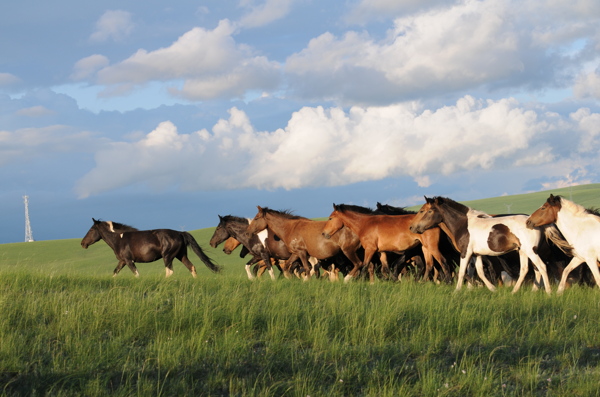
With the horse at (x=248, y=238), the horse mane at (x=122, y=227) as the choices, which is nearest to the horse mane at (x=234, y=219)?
the horse at (x=248, y=238)

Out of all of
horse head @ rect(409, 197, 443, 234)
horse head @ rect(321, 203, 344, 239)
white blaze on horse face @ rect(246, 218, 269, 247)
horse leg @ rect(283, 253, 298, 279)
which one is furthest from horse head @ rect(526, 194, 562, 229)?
white blaze on horse face @ rect(246, 218, 269, 247)

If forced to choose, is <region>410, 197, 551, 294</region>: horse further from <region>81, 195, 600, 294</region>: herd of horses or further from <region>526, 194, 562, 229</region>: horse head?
<region>526, 194, 562, 229</region>: horse head

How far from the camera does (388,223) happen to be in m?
14.5

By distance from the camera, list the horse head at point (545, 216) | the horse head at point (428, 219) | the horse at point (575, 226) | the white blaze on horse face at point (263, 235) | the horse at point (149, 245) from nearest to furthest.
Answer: the horse at point (575, 226), the horse head at point (545, 216), the horse head at point (428, 219), the white blaze on horse face at point (263, 235), the horse at point (149, 245)

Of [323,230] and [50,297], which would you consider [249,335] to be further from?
[323,230]

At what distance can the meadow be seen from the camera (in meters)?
6.27

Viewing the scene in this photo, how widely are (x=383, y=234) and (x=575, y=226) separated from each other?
4368 mm

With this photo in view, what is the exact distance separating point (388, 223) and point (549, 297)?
14.0ft

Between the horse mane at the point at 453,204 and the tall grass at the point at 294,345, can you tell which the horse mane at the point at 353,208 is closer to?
the horse mane at the point at 453,204

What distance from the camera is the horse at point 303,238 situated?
15.3m

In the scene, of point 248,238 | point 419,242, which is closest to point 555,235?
point 419,242

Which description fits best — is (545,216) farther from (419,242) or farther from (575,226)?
(419,242)

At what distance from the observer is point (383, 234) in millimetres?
14383

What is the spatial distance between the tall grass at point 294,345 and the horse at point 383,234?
3.46 metres
